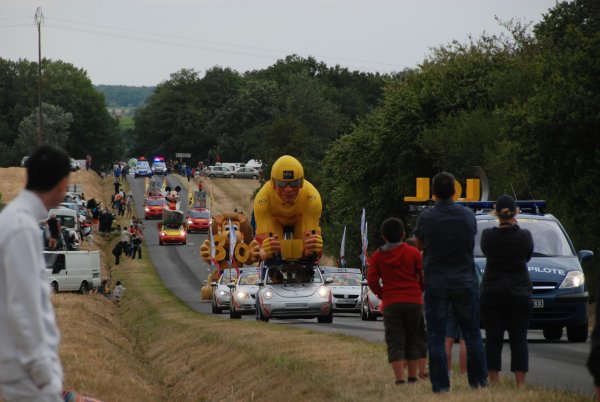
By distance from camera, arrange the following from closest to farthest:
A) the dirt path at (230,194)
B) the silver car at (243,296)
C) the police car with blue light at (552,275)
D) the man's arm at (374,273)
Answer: the man's arm at (374,273) < the police car with blue light at (552,275) < the silver car at (243,296) < the dirt path at (230,194)

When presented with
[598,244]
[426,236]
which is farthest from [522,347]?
[598,244]

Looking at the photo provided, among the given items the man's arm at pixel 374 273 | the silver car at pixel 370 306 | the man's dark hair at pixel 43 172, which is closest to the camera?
the man's dark hair at pixel 43 172

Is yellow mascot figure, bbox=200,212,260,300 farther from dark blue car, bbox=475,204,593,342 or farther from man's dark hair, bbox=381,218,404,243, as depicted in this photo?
man's dark hair, bbox=381,218,404,243

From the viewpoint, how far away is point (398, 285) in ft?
44.0

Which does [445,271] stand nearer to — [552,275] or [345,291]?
[552,275]

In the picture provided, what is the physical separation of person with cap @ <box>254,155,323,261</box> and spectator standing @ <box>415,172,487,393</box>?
18607mm

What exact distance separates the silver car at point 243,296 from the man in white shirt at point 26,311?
2874cm

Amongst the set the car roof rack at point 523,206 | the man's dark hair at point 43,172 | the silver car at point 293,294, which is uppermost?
the man's dark hair at point 43,172

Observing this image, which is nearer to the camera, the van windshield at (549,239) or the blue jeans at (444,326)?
the blue jeans at (444,326)

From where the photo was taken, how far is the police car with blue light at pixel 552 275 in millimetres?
21266

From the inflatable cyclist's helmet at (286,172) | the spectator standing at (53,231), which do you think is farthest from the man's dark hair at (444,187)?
the spectator standing at (53,231)

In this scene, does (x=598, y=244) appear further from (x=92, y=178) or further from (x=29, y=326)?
(x=92, y=178)

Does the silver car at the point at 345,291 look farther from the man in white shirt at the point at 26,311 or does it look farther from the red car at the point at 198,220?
the red car at the point at 198,220

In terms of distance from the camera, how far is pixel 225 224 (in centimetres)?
4544
